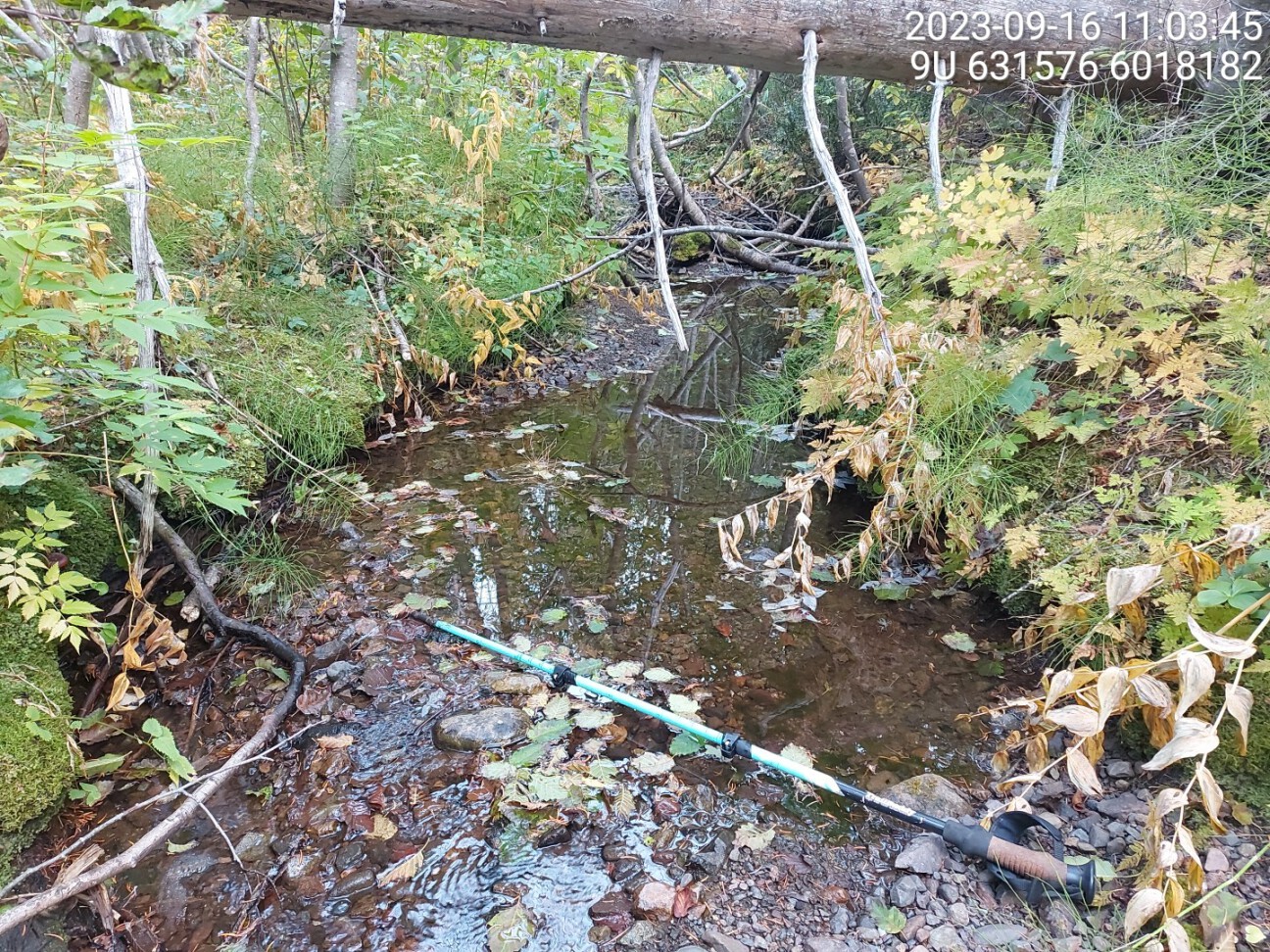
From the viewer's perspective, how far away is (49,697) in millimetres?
2000

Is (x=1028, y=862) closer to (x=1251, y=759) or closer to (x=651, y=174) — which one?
(x=1251, y=759)

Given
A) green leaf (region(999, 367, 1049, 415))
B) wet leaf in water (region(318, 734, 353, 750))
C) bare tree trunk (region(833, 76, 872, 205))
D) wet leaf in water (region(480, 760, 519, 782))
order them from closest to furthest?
wet leaf in water (region(480, 760, 519, 782))
wet leaf in water (region(318, 734, 353, 750))
green leaf (region(999, 367, 1049, 415))
bare tree trunk (region(833, 76, 872, 205))

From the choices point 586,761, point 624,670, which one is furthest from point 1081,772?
point 624,670

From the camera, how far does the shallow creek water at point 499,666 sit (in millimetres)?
1855

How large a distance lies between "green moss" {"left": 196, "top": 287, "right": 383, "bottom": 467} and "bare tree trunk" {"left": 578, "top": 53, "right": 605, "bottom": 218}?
8.56 feet

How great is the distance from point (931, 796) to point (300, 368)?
372 cm

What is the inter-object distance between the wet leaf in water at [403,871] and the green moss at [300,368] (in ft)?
7.79

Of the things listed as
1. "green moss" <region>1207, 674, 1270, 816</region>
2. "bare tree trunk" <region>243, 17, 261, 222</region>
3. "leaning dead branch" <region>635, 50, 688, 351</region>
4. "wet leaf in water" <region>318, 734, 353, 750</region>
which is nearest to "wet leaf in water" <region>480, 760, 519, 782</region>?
"wet leaf in water" <region>318, 734, 353, 750</region>

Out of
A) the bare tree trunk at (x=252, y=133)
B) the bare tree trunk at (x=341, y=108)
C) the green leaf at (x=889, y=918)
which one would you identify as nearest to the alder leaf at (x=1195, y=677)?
the green leaf at (x=889, y=918)

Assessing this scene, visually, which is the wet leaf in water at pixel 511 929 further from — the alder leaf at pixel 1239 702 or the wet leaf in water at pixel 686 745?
the alder leaf at pixel 1239 702

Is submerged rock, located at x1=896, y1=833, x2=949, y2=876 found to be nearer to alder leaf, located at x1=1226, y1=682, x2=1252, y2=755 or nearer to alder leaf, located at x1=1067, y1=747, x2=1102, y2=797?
alder leaf, located at x1=1067, y1=747, x2=1102, y2=797

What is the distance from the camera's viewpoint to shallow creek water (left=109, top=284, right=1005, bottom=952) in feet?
6.09

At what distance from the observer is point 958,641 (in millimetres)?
2750

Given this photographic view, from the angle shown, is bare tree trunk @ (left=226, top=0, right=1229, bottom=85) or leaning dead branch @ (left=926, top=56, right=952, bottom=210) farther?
leaning dead branch @ (left=926, top=56, right=952, bottom=210)
